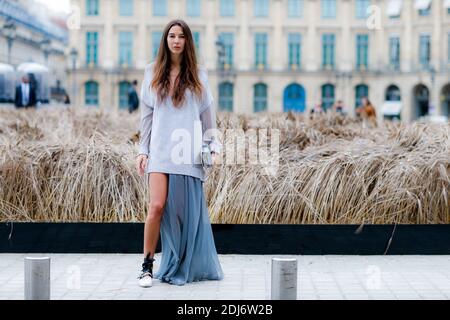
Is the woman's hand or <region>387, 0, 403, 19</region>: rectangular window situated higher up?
<region>387, 0, 403, 19</region>: rectangular window

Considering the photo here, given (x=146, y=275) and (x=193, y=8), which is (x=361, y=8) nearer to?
(x=193, y=8)

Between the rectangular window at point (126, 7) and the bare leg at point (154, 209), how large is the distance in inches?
2540

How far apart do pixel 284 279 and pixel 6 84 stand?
32.0 m

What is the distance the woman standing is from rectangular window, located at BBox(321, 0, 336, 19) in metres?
64.1

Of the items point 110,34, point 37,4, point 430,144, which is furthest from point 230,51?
point 430,144

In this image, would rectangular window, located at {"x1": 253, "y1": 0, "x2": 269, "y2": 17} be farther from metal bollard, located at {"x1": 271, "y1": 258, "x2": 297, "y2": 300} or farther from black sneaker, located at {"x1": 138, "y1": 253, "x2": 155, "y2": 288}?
metal bollard, located at {"x1": 271, "y1": 258, "x2": 297, "y2": 300}

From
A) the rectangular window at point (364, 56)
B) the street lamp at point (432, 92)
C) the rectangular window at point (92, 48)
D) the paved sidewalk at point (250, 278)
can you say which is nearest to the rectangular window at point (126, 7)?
the rectangular window at point (92, 48)

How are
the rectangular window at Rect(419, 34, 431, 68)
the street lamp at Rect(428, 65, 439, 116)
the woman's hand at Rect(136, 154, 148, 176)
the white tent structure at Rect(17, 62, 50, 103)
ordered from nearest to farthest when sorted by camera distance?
the woman's hand at Rect(136, 154, 148, 176) → the white tent structure at Rect(17, 62, 50, 103) → the street lamp at Rect(428, 65, 439, 116) → the rectangular window at Rect(419, 34, 431, 68)

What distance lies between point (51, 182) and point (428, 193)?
3.52 metres

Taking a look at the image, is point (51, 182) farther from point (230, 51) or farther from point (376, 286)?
point (230, 51)

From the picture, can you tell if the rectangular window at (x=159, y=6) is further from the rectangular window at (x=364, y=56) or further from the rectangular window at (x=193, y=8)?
the rectangular window at (x=364, y=56)

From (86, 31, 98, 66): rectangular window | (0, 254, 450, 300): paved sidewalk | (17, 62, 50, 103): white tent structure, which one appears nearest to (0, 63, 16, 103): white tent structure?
(17, 62, 50, 103): white tent structure

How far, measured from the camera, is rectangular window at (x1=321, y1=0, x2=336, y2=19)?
228 feet

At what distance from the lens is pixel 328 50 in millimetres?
69938
